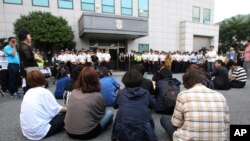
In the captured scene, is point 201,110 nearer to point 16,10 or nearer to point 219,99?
point 219,99

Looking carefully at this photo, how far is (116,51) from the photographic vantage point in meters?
17.3

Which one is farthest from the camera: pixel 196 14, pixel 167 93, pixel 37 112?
pixel 196 14

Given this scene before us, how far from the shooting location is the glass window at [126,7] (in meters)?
17.7

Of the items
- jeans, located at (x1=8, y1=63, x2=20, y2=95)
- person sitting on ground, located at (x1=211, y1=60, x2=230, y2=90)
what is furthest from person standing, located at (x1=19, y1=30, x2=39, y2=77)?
person sitting on ground, located at (x1=211, y1=60, x2=230, y2=90)

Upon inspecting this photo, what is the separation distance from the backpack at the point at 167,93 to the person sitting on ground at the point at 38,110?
194cm

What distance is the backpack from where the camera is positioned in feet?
13.1

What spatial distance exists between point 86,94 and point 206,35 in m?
21.0

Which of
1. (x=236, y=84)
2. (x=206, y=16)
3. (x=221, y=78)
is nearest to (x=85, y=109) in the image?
(x=221, y=78)

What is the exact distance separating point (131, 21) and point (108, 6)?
3444mm

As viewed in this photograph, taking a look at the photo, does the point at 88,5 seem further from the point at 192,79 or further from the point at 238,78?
the point at 192,79

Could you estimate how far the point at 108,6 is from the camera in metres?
17.1

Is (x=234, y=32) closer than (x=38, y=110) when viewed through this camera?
No

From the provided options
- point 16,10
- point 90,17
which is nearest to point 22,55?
point 90,17

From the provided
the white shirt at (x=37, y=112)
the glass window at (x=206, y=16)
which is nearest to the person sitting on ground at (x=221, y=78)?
the white shirt at (x=37, y=112)
